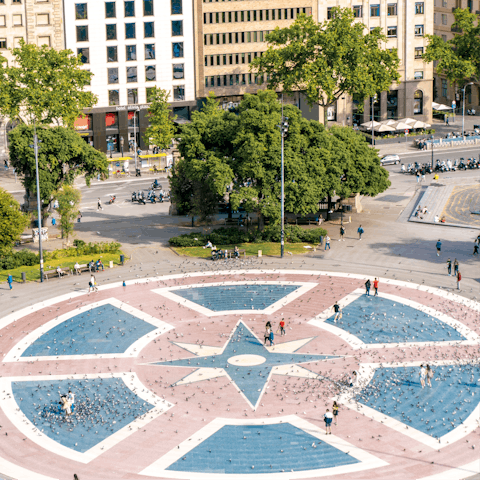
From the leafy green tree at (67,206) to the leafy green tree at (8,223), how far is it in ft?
21.6

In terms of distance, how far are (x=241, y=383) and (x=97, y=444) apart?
419 inches

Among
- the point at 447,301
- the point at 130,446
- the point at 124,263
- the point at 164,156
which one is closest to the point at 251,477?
the point at 130,446

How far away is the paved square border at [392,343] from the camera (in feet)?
193

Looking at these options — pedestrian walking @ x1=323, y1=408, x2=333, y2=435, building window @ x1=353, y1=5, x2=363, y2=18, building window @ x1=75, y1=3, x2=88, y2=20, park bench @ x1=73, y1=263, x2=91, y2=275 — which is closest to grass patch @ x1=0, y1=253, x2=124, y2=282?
park bench @ x1=73, y1=263, x2=91, y2=275

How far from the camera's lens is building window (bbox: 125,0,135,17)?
133 meters

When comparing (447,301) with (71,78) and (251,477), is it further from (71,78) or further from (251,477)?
(71,78)

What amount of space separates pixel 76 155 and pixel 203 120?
14104 mm

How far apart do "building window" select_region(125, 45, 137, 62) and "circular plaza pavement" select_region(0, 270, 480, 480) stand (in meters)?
69.6

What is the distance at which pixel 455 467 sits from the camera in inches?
1700

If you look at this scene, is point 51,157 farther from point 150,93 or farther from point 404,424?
point 404,424

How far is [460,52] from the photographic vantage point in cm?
14600

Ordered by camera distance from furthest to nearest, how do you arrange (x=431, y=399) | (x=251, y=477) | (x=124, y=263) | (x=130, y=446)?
(x=124, y=263), (x=431, y=399), (x=130, y=446), (x=251, y=477)

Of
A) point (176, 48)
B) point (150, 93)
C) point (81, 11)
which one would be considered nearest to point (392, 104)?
point (176, 48)

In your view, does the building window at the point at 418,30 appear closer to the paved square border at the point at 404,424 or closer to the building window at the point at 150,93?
the building window at the point at 150,93
